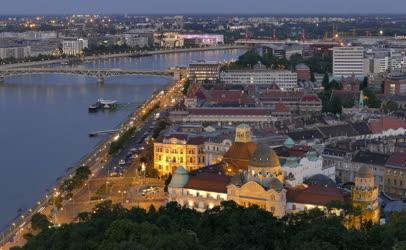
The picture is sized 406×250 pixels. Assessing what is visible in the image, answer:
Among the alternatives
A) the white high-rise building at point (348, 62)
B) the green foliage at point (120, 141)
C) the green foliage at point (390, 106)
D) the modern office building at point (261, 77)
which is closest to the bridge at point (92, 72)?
the modern office building at point (261, 77)

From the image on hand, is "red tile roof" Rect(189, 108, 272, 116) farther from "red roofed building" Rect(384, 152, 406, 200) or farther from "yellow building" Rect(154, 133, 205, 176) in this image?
"red roofed building" Rect(384, 152, 406, 200)

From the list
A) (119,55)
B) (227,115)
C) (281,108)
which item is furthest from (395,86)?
(119,55)

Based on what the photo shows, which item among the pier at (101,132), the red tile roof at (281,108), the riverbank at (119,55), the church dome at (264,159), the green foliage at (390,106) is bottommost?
the riverbank at (119,55)

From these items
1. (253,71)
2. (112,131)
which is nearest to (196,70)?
(253,71)

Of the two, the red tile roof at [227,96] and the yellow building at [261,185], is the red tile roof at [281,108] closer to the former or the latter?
the red tile roof at [227,96]

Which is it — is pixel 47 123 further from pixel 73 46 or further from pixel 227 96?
pixel 73 46

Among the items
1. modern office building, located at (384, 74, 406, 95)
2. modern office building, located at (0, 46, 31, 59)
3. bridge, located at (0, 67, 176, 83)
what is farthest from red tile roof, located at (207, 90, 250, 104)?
modern office building, located at (0, 46, 31, 59)

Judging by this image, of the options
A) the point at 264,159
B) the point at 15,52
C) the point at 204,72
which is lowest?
the point at 15,52

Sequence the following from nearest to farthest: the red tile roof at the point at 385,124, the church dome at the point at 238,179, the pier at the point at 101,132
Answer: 1. the church dome at the point at 238,179
2. the red tile roof at the point at 385,124
3. the pier at the point at 101,132

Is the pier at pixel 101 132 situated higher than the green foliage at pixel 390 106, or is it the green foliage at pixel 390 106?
the green foliage at pixel 390 106
